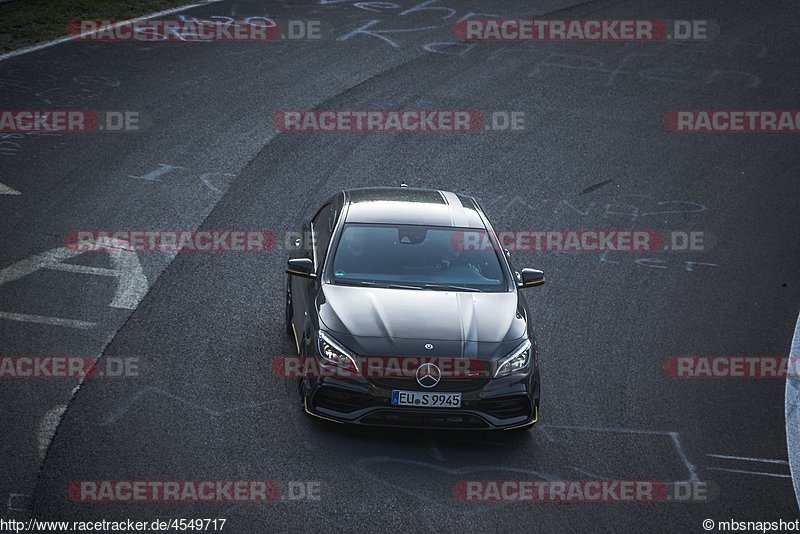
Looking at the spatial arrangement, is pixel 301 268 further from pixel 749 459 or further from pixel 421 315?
pixel 749 459

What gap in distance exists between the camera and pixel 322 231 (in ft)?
31.1

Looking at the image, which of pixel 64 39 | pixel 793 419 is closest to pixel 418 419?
pixel 793 419

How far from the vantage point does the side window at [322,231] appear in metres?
8.88

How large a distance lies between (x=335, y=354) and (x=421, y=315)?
789 mm

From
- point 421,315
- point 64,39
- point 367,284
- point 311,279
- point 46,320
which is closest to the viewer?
point 421,315

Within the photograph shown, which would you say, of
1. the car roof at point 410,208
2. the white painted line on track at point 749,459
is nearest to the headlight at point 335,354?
the car roof at point 410,208

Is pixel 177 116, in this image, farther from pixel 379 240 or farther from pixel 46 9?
pixel 379 240

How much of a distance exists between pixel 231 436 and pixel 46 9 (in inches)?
572

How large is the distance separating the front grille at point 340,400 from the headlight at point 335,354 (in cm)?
19

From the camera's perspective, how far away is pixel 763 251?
1244 centimetres

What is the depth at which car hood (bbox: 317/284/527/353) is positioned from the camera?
772cm

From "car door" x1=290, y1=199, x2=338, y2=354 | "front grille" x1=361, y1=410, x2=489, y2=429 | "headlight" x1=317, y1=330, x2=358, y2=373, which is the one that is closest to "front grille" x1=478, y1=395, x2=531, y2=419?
"front grille" x1=361, y1=410, x2=489, y2=429

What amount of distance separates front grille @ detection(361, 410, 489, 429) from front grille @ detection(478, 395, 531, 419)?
116 millimetres

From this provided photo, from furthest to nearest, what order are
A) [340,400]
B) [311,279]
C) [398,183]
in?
[398,183] → [311,279] → [340,400]
